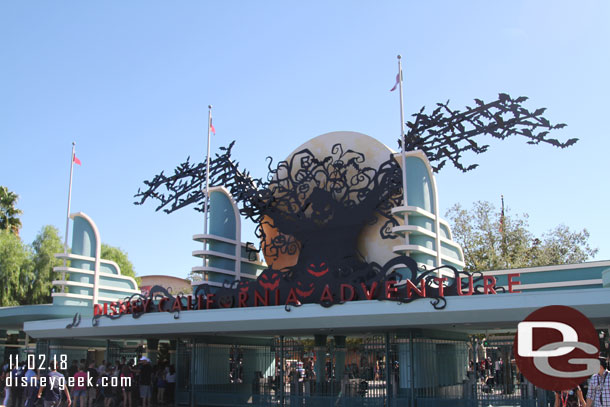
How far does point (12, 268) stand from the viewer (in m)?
41.6

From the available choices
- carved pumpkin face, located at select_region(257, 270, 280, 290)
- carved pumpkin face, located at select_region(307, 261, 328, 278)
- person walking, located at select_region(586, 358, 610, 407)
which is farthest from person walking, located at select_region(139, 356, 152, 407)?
person walking, located at select_region(586, 358, 610, 407)

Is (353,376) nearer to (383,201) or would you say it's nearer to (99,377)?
(383,201)

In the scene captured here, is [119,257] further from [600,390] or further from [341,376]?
[600,390]

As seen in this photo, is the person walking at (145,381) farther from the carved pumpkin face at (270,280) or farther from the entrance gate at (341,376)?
the carved pumpkin face at (270,280)

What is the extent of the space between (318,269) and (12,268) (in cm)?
2757

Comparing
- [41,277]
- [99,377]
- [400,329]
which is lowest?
[99,377]

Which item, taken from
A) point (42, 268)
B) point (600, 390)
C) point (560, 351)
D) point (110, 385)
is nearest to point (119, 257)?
point (42, 268)

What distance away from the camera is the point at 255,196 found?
2750cm

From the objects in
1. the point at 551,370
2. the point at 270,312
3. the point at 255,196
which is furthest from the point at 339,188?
the point at 551,370

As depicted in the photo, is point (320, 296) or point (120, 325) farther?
point (120, 325)

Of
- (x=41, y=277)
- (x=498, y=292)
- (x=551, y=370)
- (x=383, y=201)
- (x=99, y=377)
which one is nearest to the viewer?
(x=551, y=370)

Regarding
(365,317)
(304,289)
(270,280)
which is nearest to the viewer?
(365,317)

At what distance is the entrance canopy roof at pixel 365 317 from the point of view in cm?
1781

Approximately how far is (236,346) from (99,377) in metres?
5.75
